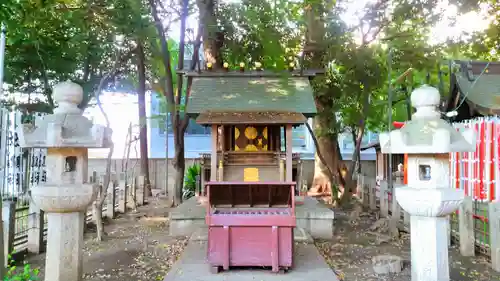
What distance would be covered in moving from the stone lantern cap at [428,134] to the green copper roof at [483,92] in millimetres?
7764

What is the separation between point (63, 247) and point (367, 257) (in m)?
6.22

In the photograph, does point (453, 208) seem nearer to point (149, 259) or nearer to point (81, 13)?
point (149, 259)

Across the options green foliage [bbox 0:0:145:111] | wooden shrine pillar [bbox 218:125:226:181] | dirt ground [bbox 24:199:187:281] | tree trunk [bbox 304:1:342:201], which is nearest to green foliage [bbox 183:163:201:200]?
green foliage [bbox 0:0:145:111]

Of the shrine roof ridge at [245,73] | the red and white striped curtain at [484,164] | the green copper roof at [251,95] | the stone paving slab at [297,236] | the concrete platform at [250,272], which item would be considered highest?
the shrine roof ridge at [245,73]

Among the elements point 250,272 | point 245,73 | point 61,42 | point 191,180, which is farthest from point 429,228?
point 191,180

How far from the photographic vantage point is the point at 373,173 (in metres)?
25.4

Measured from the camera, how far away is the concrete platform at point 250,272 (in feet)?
22.3

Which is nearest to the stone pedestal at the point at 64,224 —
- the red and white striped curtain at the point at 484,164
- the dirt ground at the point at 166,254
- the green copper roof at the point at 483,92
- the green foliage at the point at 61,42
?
the dirt ground at the point at 166,254

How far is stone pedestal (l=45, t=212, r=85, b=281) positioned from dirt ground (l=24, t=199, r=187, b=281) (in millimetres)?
1556

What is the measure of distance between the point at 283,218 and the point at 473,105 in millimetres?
8939

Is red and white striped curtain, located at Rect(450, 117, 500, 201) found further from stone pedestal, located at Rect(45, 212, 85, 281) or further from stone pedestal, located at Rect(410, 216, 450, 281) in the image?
stone pedestal, located at Rect(45, 212, 85, 281)

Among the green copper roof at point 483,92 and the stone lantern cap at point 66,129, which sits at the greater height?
the green copper roof at point 483,92

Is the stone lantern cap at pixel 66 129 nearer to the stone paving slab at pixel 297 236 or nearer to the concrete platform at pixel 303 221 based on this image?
the stone paving slab at pixel 297 236

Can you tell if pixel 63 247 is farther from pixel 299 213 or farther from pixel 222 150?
pixel 222 150
